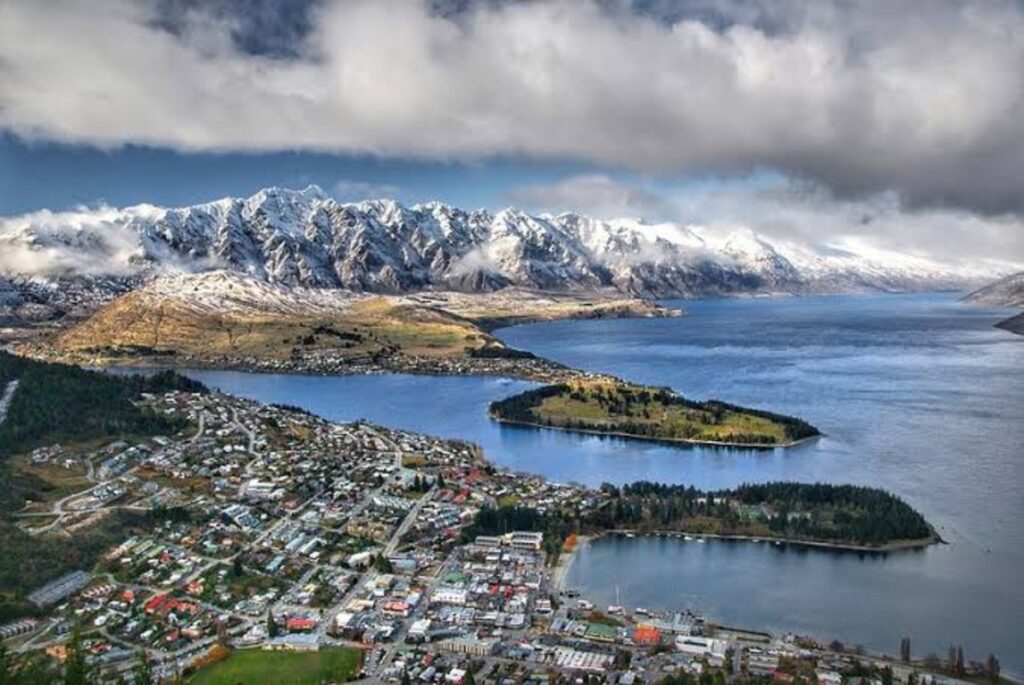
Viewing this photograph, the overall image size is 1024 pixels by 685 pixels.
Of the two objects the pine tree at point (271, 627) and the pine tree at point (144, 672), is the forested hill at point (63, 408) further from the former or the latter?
the pine tree at point (271, 627)

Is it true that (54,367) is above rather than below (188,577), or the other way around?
above

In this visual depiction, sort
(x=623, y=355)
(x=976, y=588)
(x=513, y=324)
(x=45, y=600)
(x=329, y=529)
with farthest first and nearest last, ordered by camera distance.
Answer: (x=513, y=324)
(x=623, y=355)
(x=329, y=529)
(x=976, y=588)
(x=45, y=600)

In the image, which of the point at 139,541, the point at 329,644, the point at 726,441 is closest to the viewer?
the point at 329,644

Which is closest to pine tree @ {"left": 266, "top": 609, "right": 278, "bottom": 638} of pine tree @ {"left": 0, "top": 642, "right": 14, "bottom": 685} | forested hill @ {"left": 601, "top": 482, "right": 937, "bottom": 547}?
pine tree @ {"left": 0, "top": 642, "right": 14, "bottom": 685}

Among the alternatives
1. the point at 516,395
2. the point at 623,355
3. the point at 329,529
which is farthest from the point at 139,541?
the point at 623,355

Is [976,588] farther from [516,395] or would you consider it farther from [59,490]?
[516,395]

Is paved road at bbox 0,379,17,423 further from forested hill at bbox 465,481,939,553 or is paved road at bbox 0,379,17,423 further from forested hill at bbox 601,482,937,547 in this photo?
forested hill at bbox 601,482,937,547

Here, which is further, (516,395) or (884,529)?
(516,395)
